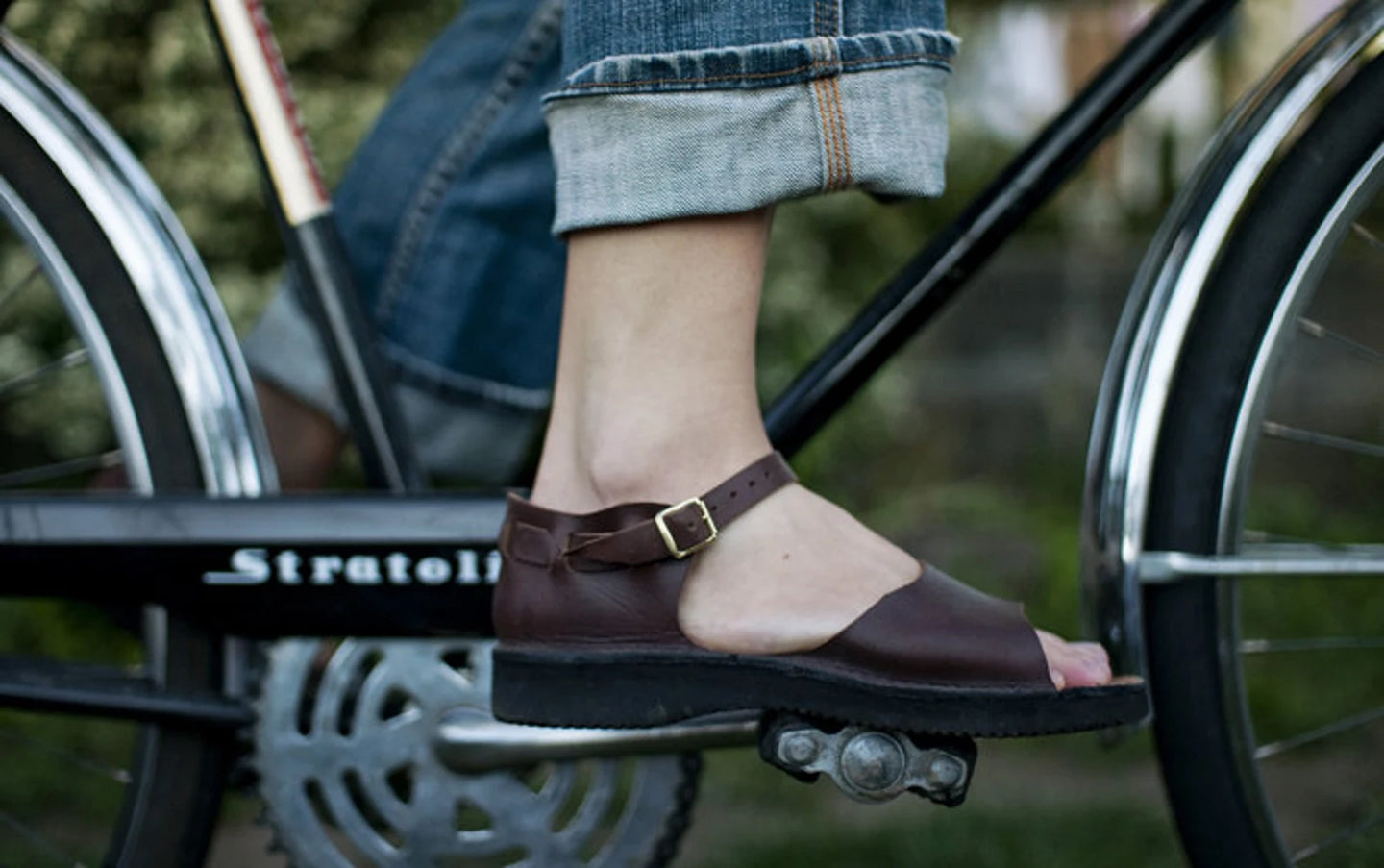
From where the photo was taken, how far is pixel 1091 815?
1.75m

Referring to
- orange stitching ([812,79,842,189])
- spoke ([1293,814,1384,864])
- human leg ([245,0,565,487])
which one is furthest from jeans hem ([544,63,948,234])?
spoke ([1293,814,1384,864])

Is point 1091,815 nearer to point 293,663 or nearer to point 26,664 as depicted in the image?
point 293,663

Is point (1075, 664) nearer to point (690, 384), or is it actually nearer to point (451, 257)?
point (690, 384)

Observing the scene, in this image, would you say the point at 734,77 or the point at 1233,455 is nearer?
the point at 734,77

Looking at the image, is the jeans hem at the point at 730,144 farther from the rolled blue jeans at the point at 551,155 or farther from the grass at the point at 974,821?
the grass at the point at 974,821

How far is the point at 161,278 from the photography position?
47.3 inches

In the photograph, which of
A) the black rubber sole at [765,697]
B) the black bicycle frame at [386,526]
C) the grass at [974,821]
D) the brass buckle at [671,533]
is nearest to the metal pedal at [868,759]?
the black rubber sole at [765,697]

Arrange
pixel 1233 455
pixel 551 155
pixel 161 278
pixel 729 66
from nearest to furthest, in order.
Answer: pixel 729 66
pixel 1233 455
pixel 161 278
pixel 551 155

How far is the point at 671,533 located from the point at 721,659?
0.32 ft

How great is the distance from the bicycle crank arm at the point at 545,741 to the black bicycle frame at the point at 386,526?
4.1 inches

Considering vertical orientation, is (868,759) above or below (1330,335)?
Answer: below

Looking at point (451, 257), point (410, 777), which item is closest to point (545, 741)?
point (410, 777)

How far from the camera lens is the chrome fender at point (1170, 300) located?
3.58 feet

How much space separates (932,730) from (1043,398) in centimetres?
224
